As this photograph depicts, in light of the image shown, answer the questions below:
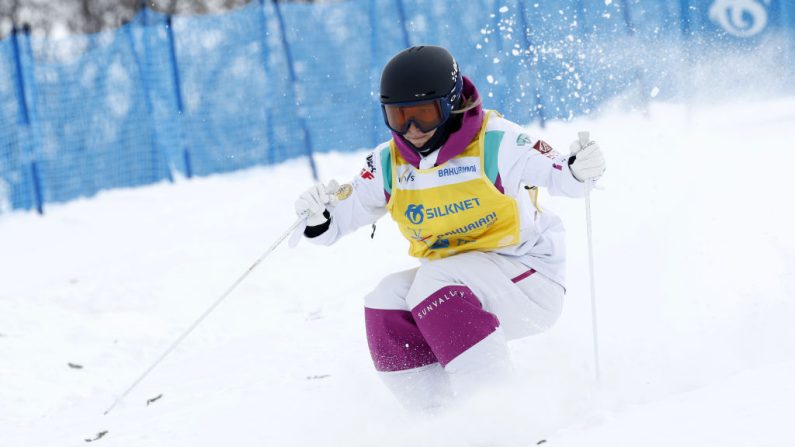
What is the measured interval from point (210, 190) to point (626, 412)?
27.0 ft

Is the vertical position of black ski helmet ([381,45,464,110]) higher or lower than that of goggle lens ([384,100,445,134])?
higher

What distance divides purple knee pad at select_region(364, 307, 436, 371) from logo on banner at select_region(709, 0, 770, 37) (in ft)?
30.0

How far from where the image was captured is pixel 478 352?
3156 millimetres

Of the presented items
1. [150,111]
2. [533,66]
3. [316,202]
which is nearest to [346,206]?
[316,202]

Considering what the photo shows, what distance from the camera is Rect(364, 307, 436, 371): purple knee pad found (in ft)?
11.1

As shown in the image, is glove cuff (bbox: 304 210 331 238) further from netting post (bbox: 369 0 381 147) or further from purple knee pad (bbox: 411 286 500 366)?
netting post (bbox: 369 0 381 147)

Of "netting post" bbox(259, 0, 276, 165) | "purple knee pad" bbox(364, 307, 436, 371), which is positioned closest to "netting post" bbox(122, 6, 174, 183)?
"netting post" bbox(259, 0, 276, 165)

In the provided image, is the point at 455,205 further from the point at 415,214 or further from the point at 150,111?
the point at 150,111

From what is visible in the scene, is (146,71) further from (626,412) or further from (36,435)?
(626,412)

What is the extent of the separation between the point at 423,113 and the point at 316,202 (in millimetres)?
611

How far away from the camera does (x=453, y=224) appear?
3.42 metres

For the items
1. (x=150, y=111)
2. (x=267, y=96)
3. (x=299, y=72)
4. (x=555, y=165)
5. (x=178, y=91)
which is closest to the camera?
(x=555, y=165)

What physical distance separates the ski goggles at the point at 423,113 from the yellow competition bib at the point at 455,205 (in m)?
0.17

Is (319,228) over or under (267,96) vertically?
over
